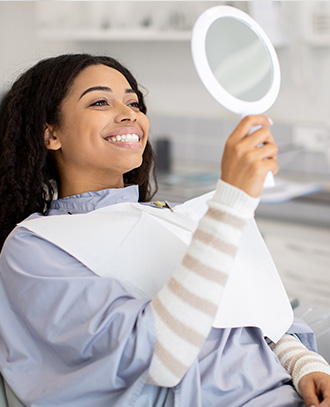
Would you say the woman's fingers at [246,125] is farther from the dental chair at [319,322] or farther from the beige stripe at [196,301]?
the dental chair at [319,322]

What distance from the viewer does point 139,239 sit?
1317mm

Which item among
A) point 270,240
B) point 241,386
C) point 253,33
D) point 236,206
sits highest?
point 253,33

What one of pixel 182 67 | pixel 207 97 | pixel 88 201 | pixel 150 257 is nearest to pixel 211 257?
pixel 150 257

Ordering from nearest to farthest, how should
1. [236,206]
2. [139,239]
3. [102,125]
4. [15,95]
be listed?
[236,206]
[139,239]
[102,125]
[15,95]

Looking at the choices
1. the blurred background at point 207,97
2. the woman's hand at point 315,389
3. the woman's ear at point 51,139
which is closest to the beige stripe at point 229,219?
the woman's hand at point 315,389

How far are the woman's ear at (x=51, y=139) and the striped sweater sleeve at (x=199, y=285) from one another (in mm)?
611

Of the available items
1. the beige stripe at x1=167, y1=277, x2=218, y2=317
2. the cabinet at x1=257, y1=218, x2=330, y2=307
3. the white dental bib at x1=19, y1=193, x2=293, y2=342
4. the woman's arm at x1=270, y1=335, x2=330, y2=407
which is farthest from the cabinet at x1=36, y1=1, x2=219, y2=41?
the beige stripe at x1=167, y1=277, x2=218, y2=317

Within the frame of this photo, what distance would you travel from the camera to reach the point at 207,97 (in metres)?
3.74

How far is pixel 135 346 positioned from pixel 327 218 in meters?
2.19

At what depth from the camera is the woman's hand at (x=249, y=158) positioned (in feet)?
3.50

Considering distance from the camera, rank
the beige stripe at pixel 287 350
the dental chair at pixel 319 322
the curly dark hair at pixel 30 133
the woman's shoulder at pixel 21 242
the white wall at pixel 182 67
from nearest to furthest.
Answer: the woman's shoulder at pixel 21 242 → the beige stripe at pixel 287 350 → the curly dark hair at pixel 30 133 → the dental chair at pixel 319 322 → the white wall at pixel 182 67

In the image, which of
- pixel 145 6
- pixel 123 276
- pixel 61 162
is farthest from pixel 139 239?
pixel 145 6

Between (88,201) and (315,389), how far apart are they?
0.66 metres

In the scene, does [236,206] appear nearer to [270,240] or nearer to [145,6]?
[270,240]
